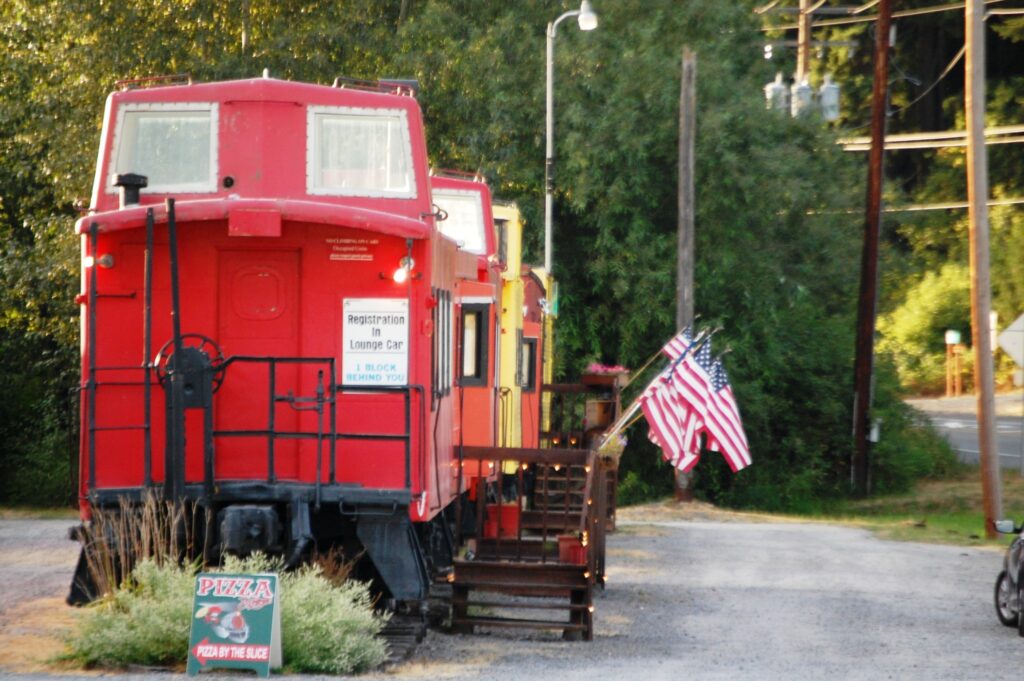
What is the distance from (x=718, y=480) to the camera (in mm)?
35656

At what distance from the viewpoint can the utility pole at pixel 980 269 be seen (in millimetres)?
23812

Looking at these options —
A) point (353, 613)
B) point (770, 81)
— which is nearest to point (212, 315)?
point (353, 613)

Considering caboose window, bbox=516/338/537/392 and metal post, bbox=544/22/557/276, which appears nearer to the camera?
caboose window, bbox=516/338/537/392

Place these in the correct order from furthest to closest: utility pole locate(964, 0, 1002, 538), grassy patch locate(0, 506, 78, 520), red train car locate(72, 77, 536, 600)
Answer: grassy patch locate(0, 506, 78, 520)
utility pole locate(964, 0, 1002, 538)
red train car locate(72, 77, 536, 600)

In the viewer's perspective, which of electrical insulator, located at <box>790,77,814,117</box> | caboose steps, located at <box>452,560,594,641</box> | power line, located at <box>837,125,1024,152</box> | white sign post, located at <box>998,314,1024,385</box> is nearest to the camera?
caboose steps, located at <box>452,560,594,641</box>

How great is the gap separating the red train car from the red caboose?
1cm

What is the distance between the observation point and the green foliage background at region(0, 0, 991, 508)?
30.2 meters

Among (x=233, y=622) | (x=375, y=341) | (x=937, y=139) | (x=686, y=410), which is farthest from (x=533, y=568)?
(x=937, y=139)

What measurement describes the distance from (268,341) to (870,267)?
74.1ft

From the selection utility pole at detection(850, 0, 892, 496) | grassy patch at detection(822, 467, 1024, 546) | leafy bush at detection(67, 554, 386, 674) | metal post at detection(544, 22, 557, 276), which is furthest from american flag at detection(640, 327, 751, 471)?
utility pole at detection(850, 0, 892, 496)

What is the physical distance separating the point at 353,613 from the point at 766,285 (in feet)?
80.4

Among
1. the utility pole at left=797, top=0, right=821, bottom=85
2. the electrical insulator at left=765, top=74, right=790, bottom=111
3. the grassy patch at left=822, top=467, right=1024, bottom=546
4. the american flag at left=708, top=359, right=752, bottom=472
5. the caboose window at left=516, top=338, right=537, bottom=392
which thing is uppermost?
the utility pole at left=797, top=0, right=821, bottom=85

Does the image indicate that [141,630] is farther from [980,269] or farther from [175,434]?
[980,269]

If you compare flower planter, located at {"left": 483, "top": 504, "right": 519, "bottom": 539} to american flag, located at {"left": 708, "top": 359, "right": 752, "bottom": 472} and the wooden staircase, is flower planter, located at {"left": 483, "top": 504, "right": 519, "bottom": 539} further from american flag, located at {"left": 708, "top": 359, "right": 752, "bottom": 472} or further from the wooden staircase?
american flag, located at {"left": 708, "top": 359, "right": 752, "bottom": 472}
